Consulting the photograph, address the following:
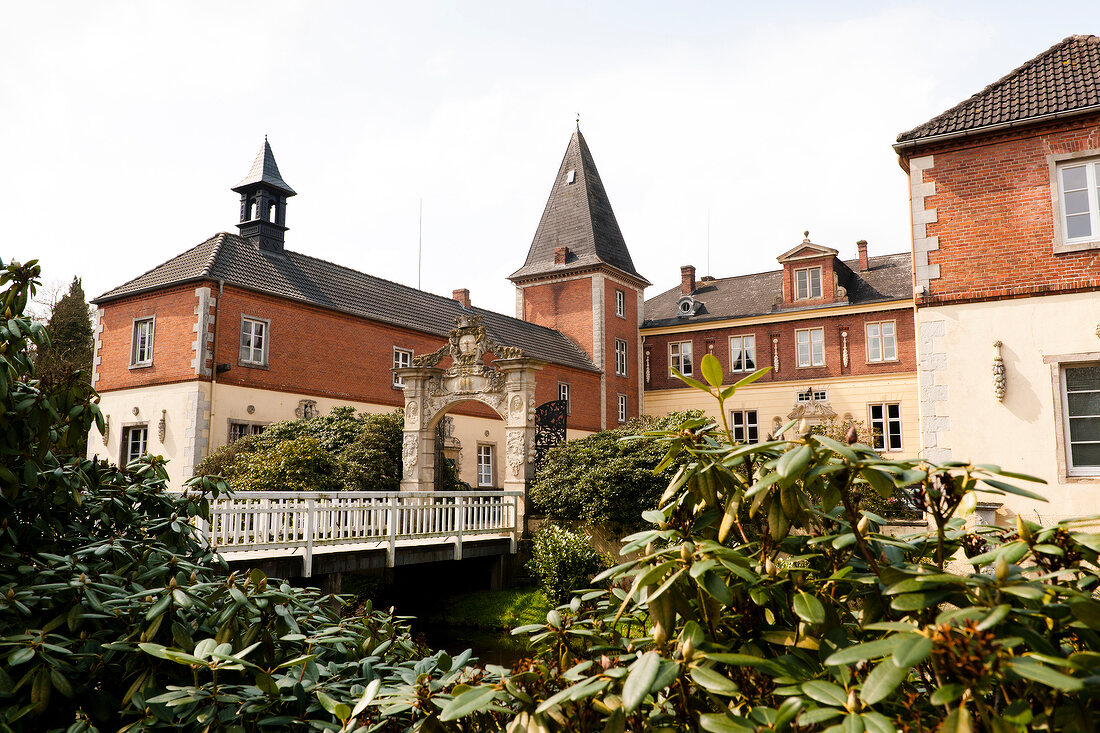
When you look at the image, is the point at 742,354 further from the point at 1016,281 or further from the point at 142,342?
the point at 142,342

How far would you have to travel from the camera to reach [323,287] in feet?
89.3

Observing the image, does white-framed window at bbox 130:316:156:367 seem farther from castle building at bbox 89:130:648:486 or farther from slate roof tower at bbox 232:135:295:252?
slate roof tower at bbox 232:135:295:252

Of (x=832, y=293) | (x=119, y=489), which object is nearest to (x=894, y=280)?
(x=832, y=293)

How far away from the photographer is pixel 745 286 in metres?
39.0

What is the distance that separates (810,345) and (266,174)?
24.7m

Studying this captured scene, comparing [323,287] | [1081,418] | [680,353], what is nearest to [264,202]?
[323,287]

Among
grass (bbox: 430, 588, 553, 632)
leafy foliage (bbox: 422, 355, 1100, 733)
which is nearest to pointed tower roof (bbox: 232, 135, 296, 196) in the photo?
grass (bbox: 430, 588, 553, 632)

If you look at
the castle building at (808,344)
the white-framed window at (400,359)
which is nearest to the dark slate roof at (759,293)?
the castle building at (808,344)

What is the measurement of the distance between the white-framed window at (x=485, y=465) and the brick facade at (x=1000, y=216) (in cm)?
2091

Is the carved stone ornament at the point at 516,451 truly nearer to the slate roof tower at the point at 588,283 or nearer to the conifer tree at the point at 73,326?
the slate roof tower at the point at 588,283

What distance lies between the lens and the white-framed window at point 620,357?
37344 millimetres

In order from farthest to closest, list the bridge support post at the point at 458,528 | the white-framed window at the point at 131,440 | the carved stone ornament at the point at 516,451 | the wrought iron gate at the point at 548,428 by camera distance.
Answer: the white-framed window at the point at 131,440
the wrought iron gate at the point at 548,428
the carved stone ornament at the point at 516,451
the bridge support post at the point at 458,528

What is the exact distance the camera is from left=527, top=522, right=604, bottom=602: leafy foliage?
49.3ft

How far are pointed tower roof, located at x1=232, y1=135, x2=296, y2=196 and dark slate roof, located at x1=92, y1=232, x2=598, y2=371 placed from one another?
2.49 meters
